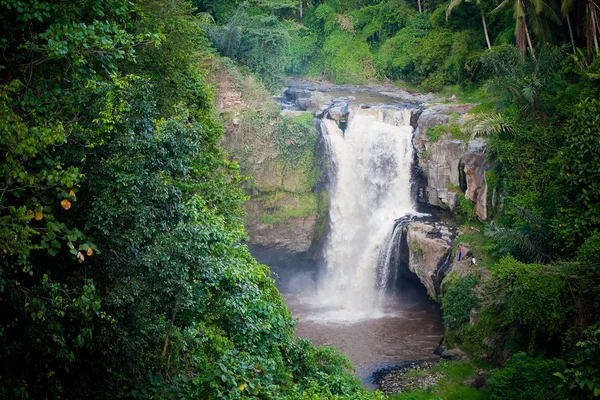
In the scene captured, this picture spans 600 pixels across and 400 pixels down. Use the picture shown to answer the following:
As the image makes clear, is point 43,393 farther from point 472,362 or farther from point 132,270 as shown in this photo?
point 472,362

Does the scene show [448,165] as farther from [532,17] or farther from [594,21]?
[594,21]

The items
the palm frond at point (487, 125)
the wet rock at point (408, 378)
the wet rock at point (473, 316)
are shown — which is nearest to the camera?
the wet rock at point (408, 378)

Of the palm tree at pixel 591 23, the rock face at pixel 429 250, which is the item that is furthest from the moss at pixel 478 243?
the palm tree at pixel 591 23

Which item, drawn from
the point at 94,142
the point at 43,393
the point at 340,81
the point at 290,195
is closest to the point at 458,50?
the point at 340,81

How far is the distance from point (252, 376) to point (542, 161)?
1430cm

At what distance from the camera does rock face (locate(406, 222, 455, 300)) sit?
2023 cm

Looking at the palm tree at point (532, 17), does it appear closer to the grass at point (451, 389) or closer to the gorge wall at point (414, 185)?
the gorge wall at point (414, 185)

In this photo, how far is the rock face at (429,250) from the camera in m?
20.2

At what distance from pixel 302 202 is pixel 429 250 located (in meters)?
7.45

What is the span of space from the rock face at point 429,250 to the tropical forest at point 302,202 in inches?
3.5

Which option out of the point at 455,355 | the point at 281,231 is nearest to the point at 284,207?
the point at 281,231

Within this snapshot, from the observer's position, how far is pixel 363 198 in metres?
25.3

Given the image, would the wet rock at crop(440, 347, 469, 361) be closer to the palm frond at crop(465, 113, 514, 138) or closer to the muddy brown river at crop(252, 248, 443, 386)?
the muddy brown river at crop(252, 248, 443, 386)

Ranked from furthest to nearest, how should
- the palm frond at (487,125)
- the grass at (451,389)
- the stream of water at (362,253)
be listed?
the stream of water at (362,253) < the palm frond at (487,125) < the grass at (451,389)
